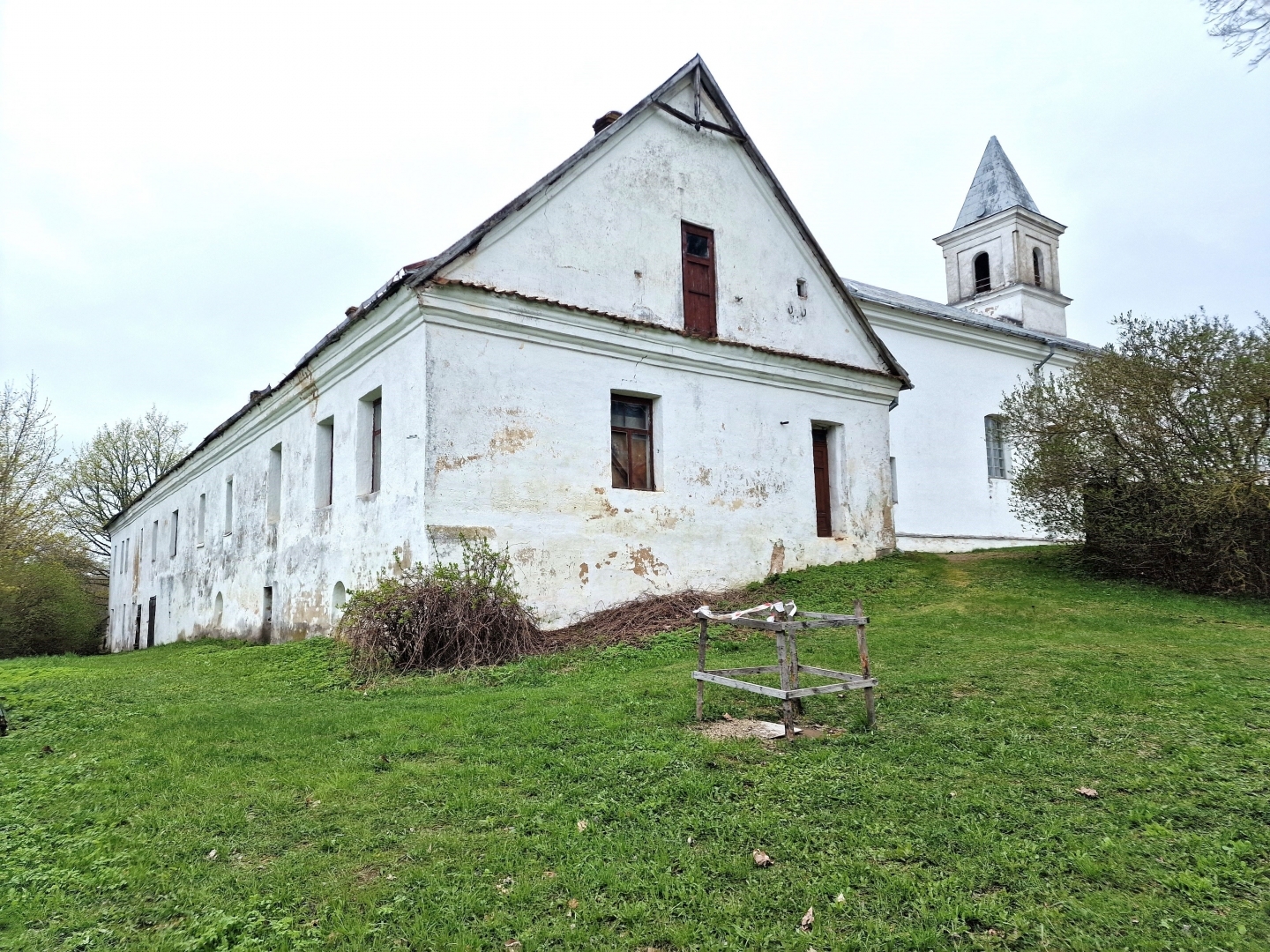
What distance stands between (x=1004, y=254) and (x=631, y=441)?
1042 inches

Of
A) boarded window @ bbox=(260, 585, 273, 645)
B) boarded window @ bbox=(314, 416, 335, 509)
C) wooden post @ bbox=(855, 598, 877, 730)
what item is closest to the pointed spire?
boarded window @ bbox=(314, 416, 335, 509)

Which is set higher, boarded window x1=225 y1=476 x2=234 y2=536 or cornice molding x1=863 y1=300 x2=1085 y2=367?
cornice molding x1=863 y1=300 x2=1085 y2=367

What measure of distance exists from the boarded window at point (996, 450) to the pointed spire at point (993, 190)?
1188 centimetres

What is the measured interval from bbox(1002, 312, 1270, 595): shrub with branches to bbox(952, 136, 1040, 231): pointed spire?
22.5 m

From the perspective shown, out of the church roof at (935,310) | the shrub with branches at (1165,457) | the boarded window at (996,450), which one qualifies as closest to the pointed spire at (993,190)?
the church roof at (935,310)

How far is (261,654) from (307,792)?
8871 mm

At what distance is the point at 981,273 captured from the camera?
117 ft

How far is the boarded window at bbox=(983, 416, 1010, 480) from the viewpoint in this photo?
27.1 metres

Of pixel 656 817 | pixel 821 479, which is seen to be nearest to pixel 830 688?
pixel 656 817

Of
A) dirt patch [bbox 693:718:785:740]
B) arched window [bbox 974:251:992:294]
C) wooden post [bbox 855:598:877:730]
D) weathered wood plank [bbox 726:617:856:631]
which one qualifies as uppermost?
arched window [bbox 974:251:992:294]

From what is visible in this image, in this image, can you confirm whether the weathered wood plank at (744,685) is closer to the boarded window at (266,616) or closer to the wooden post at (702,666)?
the wooden post at (702,666)

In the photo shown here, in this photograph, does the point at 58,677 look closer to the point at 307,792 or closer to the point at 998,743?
the point at 307,792

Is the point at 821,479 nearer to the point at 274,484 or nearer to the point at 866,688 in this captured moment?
the point at 866,688

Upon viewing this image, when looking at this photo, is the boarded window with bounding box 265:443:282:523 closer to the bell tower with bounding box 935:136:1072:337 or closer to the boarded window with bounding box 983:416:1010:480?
the boarded window with bounding box 983:416:1010:480
